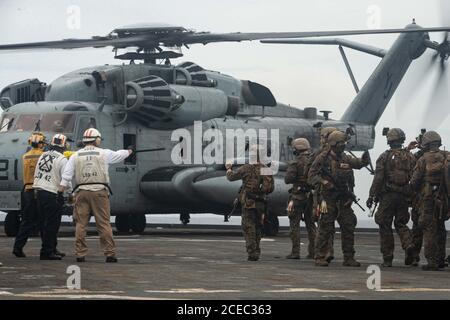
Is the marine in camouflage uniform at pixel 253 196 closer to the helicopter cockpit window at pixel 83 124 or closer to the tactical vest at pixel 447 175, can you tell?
the tactical vest at pixel 447 175

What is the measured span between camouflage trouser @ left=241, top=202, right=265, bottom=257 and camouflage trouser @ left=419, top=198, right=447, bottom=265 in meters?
2.72

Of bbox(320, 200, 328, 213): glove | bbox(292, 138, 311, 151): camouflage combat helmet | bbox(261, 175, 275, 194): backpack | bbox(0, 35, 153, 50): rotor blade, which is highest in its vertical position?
bbox(0, 35, 153, 50): rotor blade

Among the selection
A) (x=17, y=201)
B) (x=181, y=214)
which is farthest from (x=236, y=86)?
(x=17, y=201)

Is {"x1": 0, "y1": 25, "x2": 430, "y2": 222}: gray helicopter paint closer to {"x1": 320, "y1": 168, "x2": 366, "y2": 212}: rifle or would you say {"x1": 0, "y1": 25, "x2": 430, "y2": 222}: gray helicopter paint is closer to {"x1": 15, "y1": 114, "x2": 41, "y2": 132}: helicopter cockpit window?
{"x1": 15, "y1": 114, "x2": 41, "y2": 132}: helicopter cockpit window

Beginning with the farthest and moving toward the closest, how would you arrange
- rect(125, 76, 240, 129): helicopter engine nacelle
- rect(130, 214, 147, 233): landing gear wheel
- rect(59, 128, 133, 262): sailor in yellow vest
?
rect(130, 214, 147, 233): landing gear wheel, rect(125, 76, 240, 129): helicopter engine nacelle, rect(59, 128, 133, 262): sailor in yellow vest

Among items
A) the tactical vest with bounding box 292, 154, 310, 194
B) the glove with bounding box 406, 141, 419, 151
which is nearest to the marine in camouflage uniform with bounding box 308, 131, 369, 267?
the glove with bounding box 406, 141, 419, 151

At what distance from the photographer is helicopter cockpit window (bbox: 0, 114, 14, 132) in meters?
26.5

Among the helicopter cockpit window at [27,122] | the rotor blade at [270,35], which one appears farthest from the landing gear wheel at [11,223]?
the rotor blade at [270,35]
